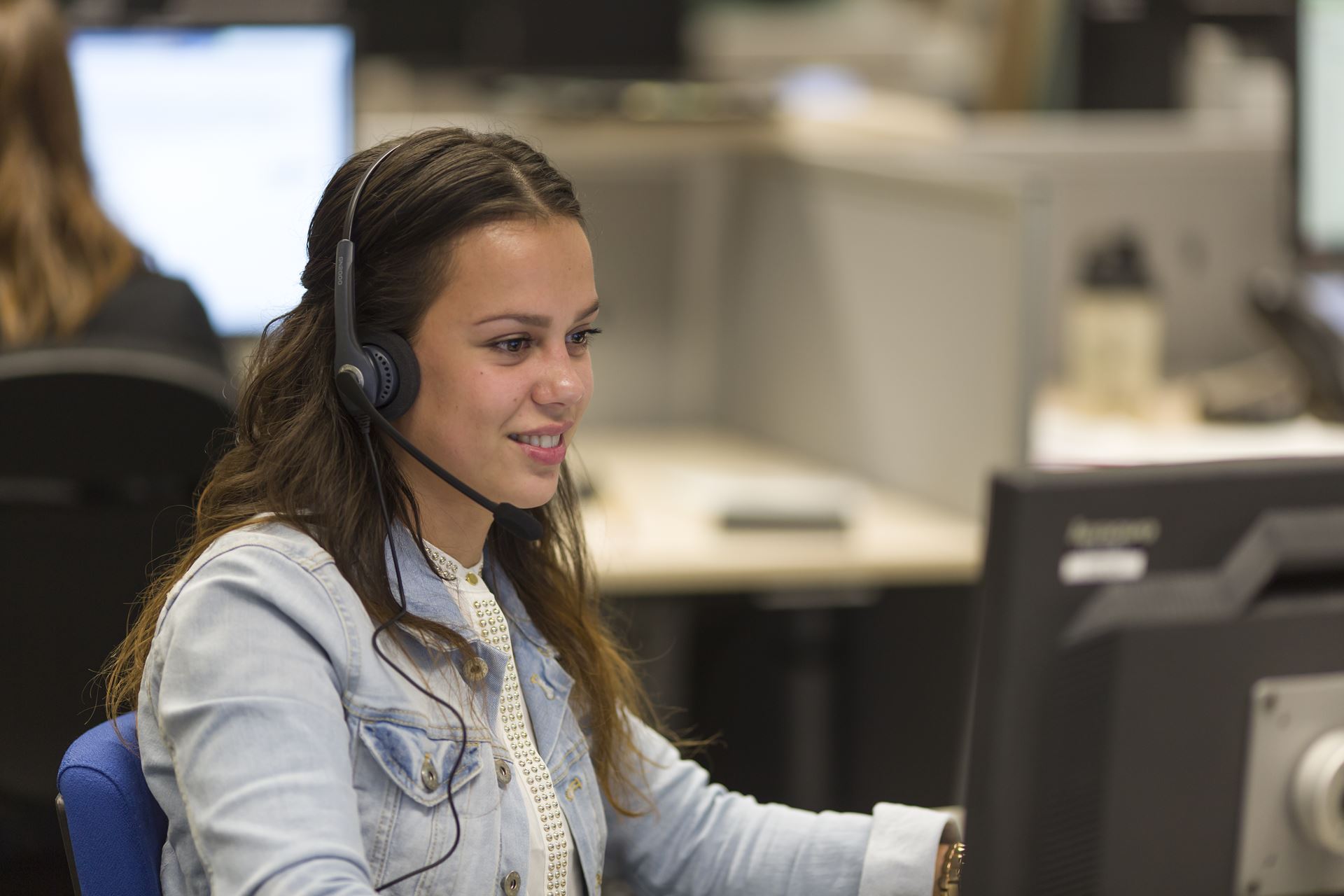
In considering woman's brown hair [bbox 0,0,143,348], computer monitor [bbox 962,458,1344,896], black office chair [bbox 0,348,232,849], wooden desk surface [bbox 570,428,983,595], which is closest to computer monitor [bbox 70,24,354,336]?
woman's brown hair [bbox 0,0,143,348]

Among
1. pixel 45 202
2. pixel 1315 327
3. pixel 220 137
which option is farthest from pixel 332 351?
pixel 1315 327

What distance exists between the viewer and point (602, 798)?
1.06 m

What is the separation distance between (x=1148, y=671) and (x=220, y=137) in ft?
5.69

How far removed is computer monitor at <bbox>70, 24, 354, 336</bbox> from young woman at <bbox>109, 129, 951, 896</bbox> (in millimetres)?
1254

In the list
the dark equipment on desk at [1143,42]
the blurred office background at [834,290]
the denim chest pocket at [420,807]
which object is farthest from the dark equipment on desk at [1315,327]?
the denim chest pocket at [420,807]

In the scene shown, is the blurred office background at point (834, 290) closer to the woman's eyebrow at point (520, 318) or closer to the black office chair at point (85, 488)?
the black office chair at point (85, 488)

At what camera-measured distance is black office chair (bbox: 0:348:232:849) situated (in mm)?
1271

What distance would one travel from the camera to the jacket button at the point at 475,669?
96 cm

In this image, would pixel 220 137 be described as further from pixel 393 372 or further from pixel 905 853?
pixel 905 853

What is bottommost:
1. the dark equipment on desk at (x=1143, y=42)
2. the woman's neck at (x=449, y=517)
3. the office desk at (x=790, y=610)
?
the office desk at (x=790, y=610)

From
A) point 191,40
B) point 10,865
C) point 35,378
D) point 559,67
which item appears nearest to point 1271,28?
point 559,67

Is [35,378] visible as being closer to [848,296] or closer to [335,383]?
[335,383]

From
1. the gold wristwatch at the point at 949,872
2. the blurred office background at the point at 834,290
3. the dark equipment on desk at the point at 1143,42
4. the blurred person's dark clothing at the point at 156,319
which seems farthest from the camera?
the dark equipment on desk at the point at 1143,42

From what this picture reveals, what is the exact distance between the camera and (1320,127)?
2418 mm
